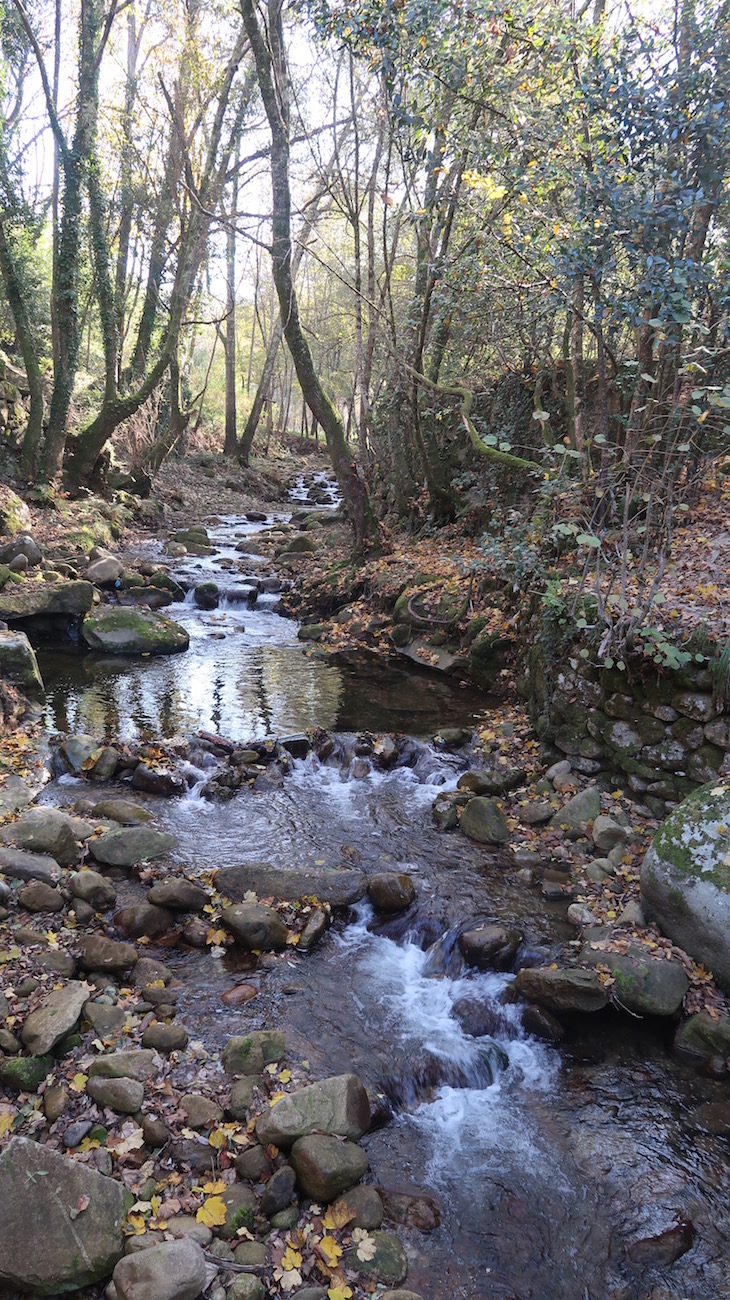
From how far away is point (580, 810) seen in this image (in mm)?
6477

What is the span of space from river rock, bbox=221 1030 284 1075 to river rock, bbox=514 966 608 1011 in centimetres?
167

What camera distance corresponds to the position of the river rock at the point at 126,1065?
140 inches

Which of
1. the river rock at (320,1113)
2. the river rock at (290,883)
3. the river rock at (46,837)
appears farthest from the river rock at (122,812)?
the river rock at (320,1113)

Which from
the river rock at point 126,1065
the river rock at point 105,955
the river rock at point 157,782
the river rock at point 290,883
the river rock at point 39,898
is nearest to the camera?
the river rock at point 126,1065

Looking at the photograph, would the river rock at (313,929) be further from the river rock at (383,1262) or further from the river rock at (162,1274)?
the river rock at (162,1274)

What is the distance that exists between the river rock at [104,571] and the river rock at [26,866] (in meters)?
8.71

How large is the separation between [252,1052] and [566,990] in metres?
2.00

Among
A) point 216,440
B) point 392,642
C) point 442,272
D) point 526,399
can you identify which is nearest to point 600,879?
point 392,642

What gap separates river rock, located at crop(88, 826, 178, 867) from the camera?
5590 millimetres

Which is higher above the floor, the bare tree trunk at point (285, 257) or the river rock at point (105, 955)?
the bare tree trunk at point (285, 257)

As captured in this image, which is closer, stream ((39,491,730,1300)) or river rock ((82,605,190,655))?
stream ((39,491,730,1300))

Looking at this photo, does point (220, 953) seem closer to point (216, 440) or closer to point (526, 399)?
point (526, 399)

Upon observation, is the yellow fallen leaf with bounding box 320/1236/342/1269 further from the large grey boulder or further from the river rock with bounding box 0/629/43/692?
the river rock with bounding box 0/629/43/692

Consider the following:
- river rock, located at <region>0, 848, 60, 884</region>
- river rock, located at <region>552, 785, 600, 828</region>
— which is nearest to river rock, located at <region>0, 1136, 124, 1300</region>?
river rock, located at <region>0, 848, 60, 884</region>
